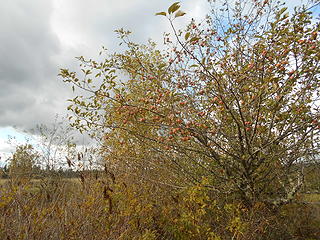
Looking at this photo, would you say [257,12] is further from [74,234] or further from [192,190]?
[74,234]

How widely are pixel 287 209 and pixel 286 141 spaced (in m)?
2.26

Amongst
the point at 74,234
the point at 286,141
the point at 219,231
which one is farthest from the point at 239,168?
the point at 74,234

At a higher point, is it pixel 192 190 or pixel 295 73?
pixel 295 73

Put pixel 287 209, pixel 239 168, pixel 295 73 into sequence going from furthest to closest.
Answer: pixel 287 209
pixel 239 168
pixel 295 73

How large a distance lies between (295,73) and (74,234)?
10.0 ft

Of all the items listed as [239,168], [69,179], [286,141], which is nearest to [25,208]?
[69,179]

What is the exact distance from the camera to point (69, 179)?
4.20 metres

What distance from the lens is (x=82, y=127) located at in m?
4.04

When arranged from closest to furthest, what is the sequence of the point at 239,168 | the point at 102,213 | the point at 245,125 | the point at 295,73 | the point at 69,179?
the point at 295,73
the point at 245,125
the point at 102,213
the point at 239,168
the point at 69,179

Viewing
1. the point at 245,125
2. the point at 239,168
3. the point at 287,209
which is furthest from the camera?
the point at 287,209

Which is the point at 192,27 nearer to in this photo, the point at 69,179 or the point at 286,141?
the point at 286,141

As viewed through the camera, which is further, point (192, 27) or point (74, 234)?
point (192, 27)

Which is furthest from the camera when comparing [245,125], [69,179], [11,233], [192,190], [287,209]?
[287,209]

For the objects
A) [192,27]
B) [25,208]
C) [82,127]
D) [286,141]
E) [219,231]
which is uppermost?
[192,27]
